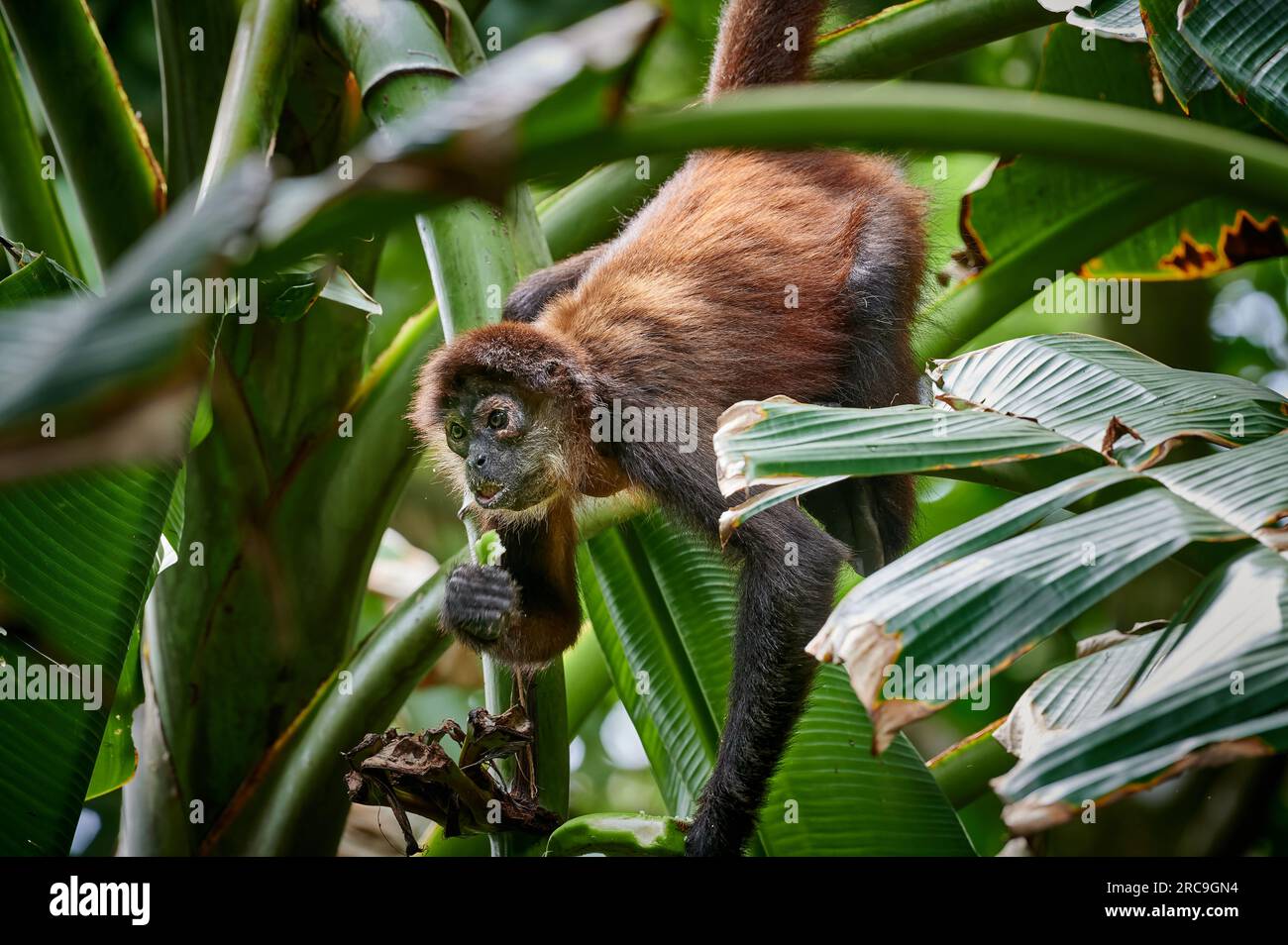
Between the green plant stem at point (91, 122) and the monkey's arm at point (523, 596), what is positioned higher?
the green plant stem at point (91, 122)

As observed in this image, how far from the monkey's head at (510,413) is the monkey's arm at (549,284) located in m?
0.23

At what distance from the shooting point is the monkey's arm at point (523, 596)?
2900mm

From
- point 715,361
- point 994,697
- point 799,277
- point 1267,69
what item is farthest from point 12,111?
point 994,697

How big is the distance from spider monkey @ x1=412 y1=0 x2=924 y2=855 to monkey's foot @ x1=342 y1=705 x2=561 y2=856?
753 mm

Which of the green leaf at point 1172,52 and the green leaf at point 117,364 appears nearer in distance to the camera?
the green leaf at point 117,364

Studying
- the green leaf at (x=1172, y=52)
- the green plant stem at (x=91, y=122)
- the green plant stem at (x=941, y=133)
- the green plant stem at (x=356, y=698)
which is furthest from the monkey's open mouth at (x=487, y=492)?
the green plant stem at (x=941, y=133)

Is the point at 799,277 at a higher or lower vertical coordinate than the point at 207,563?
higher

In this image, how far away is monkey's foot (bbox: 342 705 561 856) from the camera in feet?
7.20

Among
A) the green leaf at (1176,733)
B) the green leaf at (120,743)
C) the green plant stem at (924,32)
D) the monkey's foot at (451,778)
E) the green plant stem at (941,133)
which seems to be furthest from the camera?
the green plant stem at (924,32)

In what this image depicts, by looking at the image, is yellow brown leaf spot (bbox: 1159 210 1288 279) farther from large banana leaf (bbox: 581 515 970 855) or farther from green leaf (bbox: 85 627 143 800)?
green leaf (bbox: 85 627 143 800)

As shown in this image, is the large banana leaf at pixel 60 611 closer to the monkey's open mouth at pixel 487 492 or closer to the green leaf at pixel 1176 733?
the monkey's open mouth at pixel 487 492

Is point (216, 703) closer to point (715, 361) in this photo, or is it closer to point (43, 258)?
point (43, 258)
